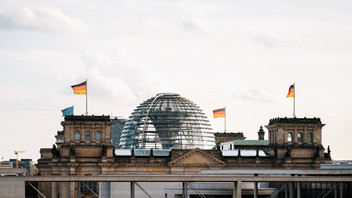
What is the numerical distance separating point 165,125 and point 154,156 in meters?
36.1

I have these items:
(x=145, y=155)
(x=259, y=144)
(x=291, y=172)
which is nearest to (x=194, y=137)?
(x=259, y=144)

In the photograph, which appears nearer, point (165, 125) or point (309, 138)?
point (309, 138)

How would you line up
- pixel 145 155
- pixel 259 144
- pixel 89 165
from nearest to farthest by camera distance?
1. pixel 89 165
2. pixel 145 155
3. pixel 259 144

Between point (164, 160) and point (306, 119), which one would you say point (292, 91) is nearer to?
point (306, 119)

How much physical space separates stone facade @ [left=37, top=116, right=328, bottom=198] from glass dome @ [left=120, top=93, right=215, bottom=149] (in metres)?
30.7

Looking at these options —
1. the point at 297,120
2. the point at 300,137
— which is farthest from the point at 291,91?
the point at 300,137

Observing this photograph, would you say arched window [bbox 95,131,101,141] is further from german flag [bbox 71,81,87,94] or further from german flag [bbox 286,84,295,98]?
german flag [bbox 286,84,295,98]

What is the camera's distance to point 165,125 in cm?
19462

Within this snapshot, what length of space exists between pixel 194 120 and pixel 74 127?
4988 centimetres

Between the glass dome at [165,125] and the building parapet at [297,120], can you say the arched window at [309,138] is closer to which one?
the building parapet at [297,120]

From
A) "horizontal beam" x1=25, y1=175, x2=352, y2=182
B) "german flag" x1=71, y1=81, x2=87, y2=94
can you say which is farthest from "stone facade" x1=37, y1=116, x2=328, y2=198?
"horizontal beam" x1=25, y1=175, x2=352, y2=182

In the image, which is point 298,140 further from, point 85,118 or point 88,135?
point 85,118

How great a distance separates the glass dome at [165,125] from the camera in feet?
639

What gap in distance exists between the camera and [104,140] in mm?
154750
